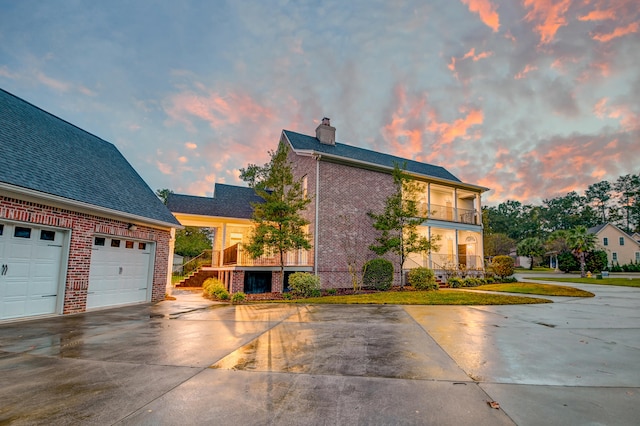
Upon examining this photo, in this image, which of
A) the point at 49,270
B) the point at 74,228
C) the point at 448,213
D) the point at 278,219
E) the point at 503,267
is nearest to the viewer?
the point at 49,270

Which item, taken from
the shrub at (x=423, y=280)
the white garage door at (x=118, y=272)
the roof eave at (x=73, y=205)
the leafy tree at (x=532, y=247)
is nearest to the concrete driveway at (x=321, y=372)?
the white garage door at (x=118, y=272)

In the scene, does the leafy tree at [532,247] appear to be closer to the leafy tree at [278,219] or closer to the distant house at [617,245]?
the distant house at [617,245]

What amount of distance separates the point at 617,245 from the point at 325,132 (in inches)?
1780

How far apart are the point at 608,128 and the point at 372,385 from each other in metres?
27.4

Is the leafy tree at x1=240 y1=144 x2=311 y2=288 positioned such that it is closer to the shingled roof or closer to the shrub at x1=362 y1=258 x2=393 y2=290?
the shingled roof

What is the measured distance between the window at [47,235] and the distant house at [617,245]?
5248cm

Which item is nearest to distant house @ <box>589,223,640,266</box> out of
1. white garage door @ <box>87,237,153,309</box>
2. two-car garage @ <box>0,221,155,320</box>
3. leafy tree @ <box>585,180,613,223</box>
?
leafy tree @ <box>585,180,613,223</box>

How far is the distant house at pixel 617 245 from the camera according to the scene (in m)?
38.4

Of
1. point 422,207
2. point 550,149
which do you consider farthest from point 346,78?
point 550,149

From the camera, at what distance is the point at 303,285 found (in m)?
11.6

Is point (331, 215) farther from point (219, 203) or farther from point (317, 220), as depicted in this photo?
point (219, 203)

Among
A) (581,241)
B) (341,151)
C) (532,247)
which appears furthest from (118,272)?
(532,247)

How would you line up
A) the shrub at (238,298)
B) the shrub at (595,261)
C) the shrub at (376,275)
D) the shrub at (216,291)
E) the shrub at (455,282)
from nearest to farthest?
1. the shrub at (238,298)
2. the shrub at (216,291)
3. the shrub at (376,275)
4. the shrub at (455,282)
5. the shrub at (595,261)

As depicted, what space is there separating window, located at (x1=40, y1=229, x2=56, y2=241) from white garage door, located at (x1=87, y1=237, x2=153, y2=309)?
1.08 metres
